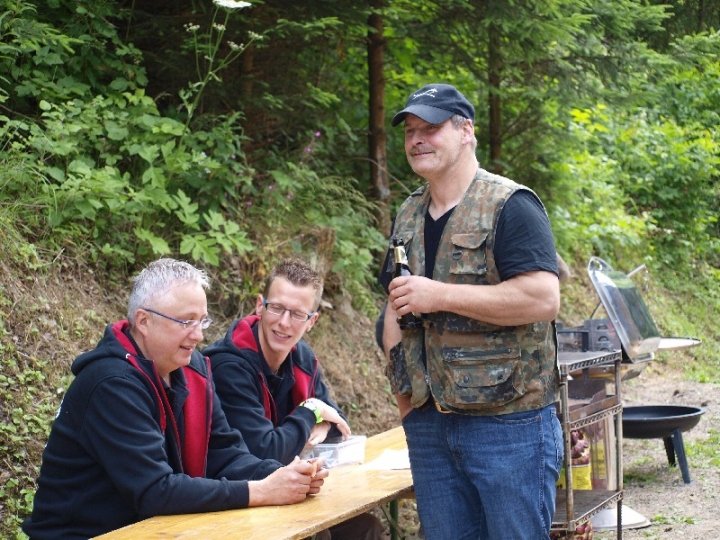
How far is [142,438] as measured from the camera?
2.97 metres

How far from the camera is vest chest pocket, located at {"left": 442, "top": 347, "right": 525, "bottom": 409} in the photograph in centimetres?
292

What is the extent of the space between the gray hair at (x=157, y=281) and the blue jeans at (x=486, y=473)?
951 millimetres

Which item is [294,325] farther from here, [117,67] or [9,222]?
[117,67]

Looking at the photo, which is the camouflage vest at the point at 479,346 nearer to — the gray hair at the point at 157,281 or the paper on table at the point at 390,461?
the gray hair at the point at 157,281

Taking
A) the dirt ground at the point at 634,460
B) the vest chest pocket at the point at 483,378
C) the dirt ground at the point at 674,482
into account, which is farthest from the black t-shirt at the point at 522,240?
the dirt ground at the point at 674,482

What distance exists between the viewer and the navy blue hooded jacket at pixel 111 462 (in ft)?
9.74

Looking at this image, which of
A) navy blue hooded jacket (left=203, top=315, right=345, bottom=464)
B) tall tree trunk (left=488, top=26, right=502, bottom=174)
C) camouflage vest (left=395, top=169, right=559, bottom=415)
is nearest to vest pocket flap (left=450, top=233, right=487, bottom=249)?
camouflage vest (left=395, top=169, right=559, bottom=415)

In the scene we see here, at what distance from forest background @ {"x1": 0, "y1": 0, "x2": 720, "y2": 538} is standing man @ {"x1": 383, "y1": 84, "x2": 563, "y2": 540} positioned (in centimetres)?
223

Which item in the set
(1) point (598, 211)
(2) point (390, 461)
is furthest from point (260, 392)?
(1) point (598, 211)

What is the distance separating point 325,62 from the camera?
7941 millimetres

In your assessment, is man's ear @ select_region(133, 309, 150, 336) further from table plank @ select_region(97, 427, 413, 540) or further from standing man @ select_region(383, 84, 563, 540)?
standing man @ select_region(383, 84, 563, 540)

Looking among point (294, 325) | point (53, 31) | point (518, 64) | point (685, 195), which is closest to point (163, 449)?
point (294, 325)

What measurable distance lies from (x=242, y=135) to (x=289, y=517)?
4.17 metres

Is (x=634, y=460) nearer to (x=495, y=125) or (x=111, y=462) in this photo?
(x=495, y=125)
